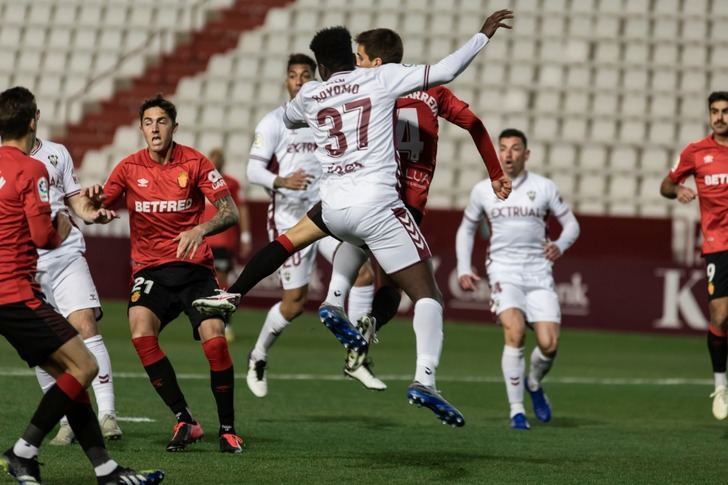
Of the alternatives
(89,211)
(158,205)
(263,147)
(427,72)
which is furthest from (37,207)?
(263,147)

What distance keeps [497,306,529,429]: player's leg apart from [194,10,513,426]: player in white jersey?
Answer: 10.1 ft

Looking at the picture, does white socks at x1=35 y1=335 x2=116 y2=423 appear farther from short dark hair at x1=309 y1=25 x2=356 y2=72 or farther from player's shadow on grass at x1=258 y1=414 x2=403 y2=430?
short dark hair at x1=309 y1=25 x2=356 y2=72

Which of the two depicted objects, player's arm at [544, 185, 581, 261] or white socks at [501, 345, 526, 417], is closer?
white socks at [501, 345, 526, 417]

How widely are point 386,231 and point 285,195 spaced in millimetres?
4193

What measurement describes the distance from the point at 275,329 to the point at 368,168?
3839 mm

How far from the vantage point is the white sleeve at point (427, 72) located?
7480 mm

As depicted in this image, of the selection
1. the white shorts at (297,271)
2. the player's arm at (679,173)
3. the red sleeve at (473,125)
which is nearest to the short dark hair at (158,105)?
the red sleeve at (473,125)

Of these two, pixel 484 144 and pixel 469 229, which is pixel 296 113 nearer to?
pixel 484 144


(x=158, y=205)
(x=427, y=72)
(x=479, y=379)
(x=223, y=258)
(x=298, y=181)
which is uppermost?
(x=427, y=72)

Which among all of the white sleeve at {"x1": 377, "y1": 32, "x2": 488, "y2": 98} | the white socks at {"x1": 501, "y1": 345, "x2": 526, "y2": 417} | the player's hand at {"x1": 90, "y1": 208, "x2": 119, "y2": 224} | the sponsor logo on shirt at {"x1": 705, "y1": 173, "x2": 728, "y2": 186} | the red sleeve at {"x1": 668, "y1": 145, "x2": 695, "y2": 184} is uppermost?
the white sleeve at {"x1": 377, "y1": 32, "x2": 488, "y2": 98}

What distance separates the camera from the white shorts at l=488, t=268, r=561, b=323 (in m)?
11.2

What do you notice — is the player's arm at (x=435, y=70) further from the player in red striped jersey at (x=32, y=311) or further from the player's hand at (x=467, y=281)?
the player's hand at (x=467, y=281)

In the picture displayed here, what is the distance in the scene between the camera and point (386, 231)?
773 cm

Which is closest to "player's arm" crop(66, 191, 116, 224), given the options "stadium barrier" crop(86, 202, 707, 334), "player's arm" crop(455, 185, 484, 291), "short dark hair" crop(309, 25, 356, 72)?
"short dark hair" crop(309, 25, 356, 72)
